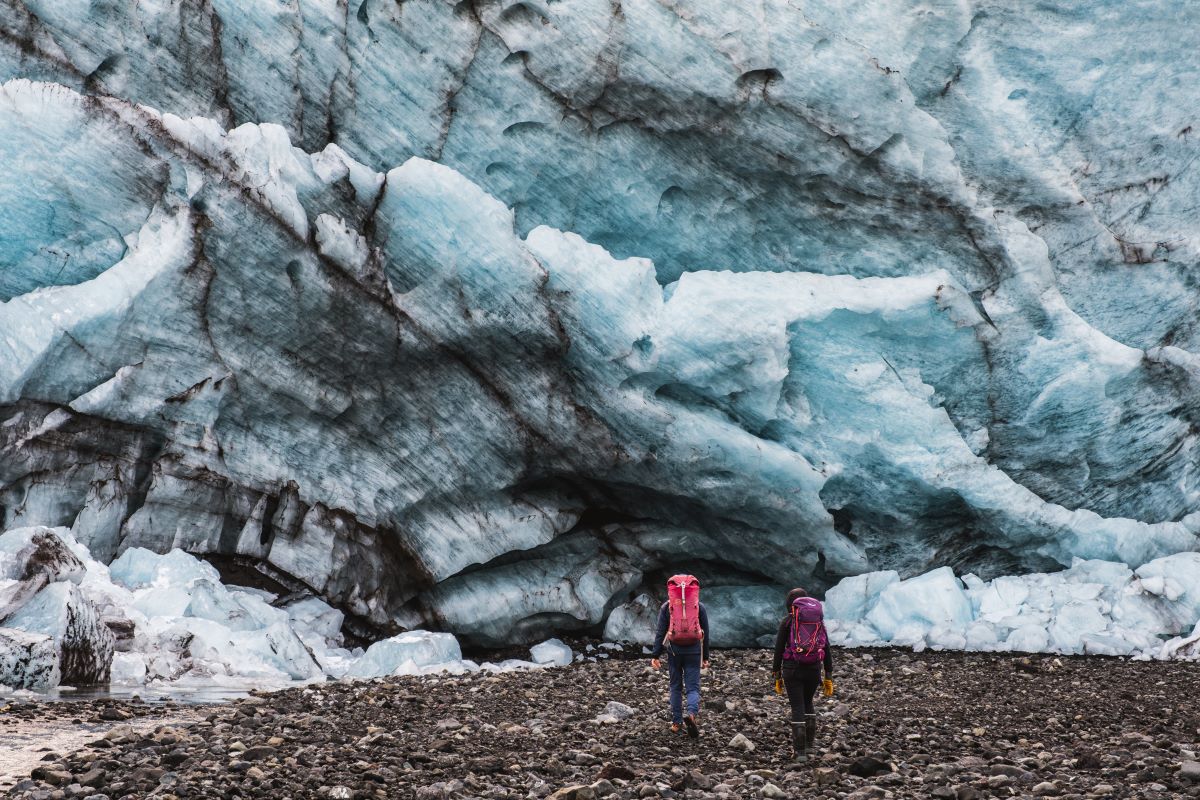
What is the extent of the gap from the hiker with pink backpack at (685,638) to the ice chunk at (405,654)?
21.4ft

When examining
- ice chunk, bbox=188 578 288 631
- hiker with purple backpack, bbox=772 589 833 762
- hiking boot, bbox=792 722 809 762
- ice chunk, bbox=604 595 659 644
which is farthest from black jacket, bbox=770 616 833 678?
ice chunk, bbox=604 595 659 644

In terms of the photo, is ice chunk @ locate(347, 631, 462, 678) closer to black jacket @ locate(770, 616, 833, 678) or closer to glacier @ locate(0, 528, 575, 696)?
glacier @ locate(0, 528, 575, 696)

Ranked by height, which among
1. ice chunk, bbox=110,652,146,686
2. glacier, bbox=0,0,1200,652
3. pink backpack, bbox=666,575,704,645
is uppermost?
glacier, bbox=0,0,1200,652

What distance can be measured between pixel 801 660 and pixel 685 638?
108cm

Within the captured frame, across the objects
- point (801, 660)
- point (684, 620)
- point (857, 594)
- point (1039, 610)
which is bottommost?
point (801, 660)

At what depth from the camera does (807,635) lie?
28.7 feet

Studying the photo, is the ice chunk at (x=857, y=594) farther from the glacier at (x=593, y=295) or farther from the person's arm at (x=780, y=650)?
the person's arm at (x=780, y=650)

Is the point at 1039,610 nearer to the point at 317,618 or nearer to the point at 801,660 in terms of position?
the point at 801,660

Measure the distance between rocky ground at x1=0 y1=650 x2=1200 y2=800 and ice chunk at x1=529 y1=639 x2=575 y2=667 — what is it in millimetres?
3346

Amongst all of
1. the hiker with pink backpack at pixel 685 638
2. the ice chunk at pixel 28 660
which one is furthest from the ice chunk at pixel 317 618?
the hiker with pink backpack at pixel 685 638

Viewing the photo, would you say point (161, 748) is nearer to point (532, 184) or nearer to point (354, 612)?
point (354, 612)

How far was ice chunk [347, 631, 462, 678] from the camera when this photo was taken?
607 inches

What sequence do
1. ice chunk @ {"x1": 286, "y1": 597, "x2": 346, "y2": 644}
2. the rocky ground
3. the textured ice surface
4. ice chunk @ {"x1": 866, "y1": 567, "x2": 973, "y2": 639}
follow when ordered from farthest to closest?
ice chunk @ {"x1": 866, "y1": 567, "x2": 973, "y2": 639} → ice chunk @ {"x1": 286, "y1": 597, "x2": 346, "y2": 644} → the textured ice surface → the rocky ground

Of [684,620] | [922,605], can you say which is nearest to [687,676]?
[684,620]
